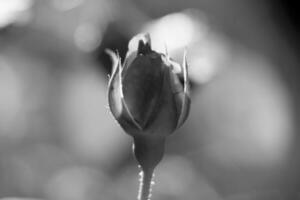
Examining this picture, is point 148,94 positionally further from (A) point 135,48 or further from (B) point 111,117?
(B) point 111,117

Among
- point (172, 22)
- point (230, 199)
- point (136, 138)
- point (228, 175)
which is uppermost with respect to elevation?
point (172, 22)

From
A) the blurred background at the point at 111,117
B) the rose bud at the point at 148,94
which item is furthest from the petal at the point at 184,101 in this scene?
the blurred background at the point at 111,117

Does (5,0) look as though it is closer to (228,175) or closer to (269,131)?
(228,175)

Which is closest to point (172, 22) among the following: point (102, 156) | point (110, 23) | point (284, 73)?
point (110, 23)

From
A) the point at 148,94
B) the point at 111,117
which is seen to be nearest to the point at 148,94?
the point at 148,94

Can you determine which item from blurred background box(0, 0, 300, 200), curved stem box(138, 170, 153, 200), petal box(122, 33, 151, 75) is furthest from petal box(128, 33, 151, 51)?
blurred background box(0, 0, 300, 200)

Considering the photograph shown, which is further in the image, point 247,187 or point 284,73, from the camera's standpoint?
point 284,73

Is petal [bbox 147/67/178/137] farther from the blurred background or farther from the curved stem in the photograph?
the blurred background
